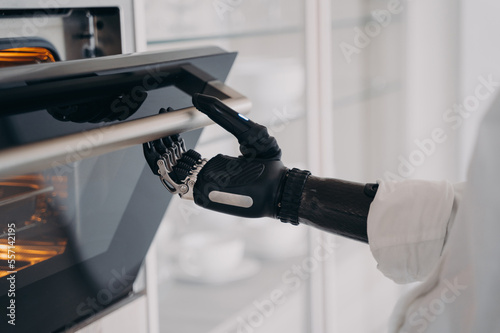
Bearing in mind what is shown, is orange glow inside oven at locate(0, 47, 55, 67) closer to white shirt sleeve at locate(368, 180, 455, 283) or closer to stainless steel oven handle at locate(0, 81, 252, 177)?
stainless steel oven handle at locate(0, 81, 252, 177)

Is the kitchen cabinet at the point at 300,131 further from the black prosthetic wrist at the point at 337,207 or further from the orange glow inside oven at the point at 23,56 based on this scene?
the black prosthetic wrist at the point at 337,207

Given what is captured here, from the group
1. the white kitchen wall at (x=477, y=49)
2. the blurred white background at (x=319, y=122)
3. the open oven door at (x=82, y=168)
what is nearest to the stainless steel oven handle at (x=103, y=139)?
the open oven door at (x=82, y=168)

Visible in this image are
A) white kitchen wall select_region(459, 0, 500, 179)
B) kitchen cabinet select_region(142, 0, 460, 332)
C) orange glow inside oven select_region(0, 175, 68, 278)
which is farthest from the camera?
white kitchen wall select_region(459, 0, 500, 179)

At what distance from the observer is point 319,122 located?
135cm

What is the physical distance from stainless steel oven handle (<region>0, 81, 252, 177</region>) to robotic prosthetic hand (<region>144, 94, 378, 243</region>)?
5 cm

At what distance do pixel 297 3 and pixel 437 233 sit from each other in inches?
35.3

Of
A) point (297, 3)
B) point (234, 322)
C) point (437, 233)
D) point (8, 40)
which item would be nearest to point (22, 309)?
point (8, 40)

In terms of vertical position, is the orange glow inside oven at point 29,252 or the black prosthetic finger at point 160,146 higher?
the black prosthetic finger at point 160,146

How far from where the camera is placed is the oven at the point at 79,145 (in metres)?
0.39

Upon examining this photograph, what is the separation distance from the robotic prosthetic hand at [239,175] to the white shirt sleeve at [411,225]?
8 centimetres

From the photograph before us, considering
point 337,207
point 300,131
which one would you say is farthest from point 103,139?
point 300,131

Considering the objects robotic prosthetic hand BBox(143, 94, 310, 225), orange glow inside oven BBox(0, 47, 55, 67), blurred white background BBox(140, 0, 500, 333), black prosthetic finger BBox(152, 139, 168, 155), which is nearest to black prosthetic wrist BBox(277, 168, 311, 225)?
robotic prosthetic hand BBox(143, 94, 310, 225)

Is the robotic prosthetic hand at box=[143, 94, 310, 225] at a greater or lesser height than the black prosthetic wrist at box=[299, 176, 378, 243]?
greater

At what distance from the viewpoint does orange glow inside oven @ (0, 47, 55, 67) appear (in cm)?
51
